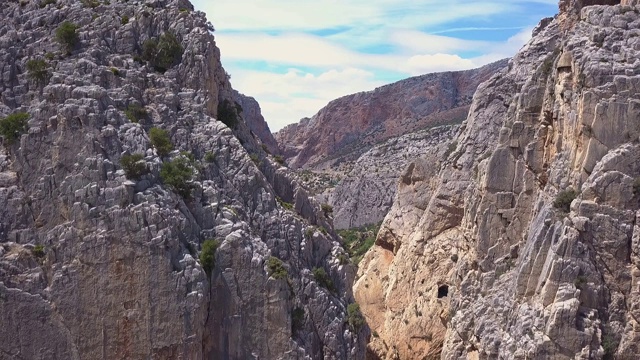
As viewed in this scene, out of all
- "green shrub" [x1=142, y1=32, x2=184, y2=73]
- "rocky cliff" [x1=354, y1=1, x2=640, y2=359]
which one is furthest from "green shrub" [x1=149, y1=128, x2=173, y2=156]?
"rocky cliff" [x1=354, y1=1, x2=640, y2=359]

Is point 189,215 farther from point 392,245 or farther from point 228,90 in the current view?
point 392,245

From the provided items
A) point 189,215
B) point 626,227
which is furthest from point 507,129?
point 189,215

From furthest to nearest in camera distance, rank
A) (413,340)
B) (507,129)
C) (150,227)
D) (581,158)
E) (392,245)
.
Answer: (392,245)
(413,340)
(507,129)
(581,158)
(150,227)

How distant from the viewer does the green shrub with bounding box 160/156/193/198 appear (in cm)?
3278

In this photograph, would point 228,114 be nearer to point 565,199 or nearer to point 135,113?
point 135,113

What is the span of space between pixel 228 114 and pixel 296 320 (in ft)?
36.3

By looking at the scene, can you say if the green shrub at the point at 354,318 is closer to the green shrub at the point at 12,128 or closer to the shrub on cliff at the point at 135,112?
the shrub on cliff at the point at 135,112

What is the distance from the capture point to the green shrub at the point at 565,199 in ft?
113

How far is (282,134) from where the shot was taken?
582ft

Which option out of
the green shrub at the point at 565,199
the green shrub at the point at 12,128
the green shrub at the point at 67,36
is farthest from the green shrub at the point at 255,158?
→ the green shrub at the point at 565,199

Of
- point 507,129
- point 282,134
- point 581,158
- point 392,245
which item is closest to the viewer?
point 581,158

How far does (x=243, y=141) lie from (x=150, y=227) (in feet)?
27.6

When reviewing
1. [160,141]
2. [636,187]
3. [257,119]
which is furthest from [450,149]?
[257,119]

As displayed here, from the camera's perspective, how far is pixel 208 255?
105 feet
